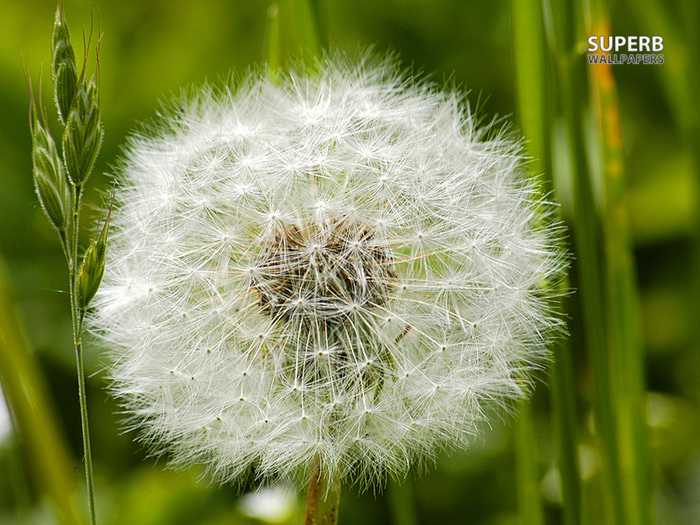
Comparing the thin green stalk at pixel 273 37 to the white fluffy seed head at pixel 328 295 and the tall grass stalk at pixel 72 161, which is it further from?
the tall grass stalk at pixel 72 161

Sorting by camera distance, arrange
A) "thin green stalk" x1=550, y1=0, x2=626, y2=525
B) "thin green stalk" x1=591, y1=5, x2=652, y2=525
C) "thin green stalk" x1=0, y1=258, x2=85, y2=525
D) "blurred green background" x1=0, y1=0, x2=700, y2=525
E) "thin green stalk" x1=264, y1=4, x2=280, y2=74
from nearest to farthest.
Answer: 1. "thin green stalk" x1=0, y1=258, x2=85, y2=525
2. "thin green stalk" x1=550, y1=0, x2=626, y2=525
3. "thin green stalk" x1=591, y1=5, x2=652, y2=525
4. "thin green stalk" x1=264, y1=4, x2=280, y2=74
5. "blurred green background" x1=0, y1=0, x2=700, y2=525

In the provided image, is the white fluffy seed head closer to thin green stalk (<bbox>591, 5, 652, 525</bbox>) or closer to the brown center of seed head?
the brown center of seed head

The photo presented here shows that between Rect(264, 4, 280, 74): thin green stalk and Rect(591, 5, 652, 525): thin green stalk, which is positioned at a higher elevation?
Rect(264, 4, 280, 74): thin green stalk

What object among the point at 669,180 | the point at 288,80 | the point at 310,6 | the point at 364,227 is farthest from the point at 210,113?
the point at 669,180

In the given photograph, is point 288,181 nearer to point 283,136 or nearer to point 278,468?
point 283,136

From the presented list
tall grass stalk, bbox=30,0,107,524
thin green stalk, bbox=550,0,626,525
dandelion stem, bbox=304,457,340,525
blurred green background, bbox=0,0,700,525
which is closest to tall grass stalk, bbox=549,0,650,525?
thin green stalk, bbox=550,0,626,525

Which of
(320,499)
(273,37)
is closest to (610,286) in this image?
(320,499)

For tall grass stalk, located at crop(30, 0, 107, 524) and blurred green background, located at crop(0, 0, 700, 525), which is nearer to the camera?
tall grass stalk, located at crop(30, 0, 107, 524)
